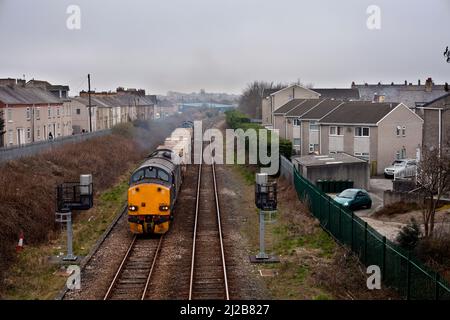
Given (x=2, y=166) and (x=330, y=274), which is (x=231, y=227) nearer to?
(x=330, y=274)

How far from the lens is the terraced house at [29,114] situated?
139 ft

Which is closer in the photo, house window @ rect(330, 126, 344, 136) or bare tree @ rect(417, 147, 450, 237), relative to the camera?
bare tree @ rect(417, 147, 450, 237)

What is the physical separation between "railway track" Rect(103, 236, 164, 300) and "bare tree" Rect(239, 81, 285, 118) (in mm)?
78442

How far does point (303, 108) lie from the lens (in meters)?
49.3

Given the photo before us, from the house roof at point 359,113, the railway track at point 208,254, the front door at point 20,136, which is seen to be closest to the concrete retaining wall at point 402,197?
the railway track at point 208,254

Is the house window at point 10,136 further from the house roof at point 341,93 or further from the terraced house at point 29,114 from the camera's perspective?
the house roof at point 341,93

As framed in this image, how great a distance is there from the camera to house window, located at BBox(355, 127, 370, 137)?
3775 centimetres

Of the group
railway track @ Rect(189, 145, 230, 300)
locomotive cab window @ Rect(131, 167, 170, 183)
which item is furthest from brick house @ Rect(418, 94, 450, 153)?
locomotive cab window @ Rect(131, 167, 170, 183)

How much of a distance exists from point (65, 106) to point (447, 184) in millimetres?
46157

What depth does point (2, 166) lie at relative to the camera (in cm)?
2397

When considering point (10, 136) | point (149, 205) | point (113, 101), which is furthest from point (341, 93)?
point (149, 205)

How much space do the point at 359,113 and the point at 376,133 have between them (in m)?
2.76

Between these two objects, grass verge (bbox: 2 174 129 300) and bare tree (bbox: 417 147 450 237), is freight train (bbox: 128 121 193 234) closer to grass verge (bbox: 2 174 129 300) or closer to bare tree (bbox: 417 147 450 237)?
grass verge (bbox: 2 174 129 300)
